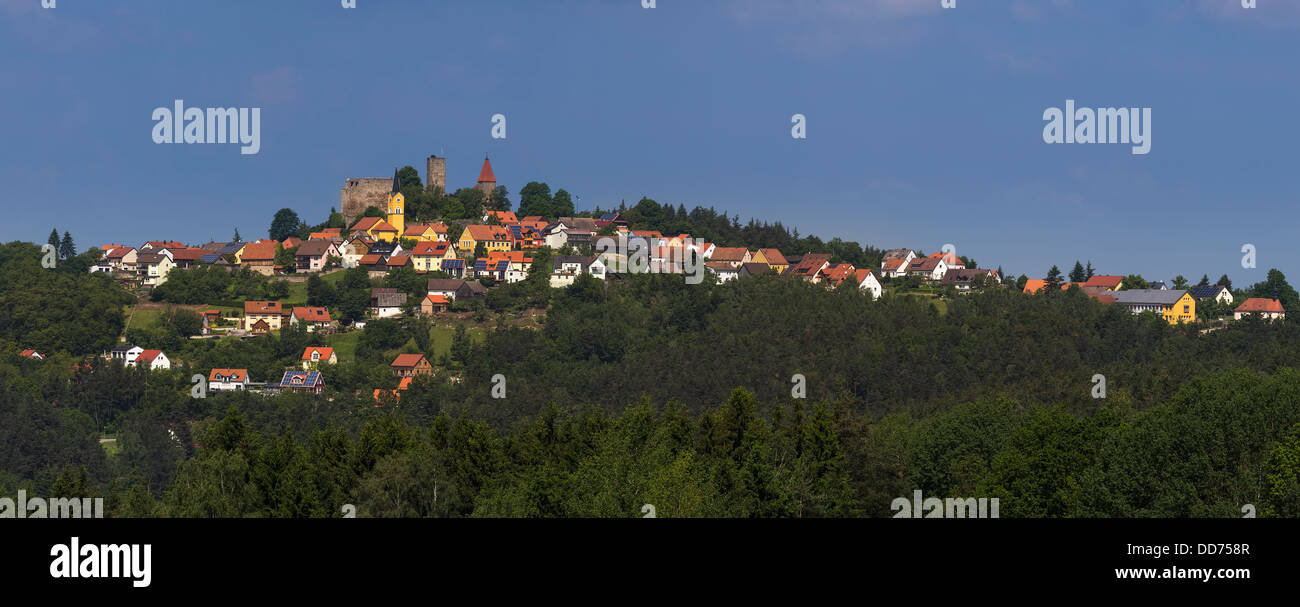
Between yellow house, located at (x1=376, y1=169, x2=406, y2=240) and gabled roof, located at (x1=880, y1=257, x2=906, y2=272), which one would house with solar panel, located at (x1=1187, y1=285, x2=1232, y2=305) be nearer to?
gabled roof, located at (x1=880, y1=257, x2=906, y2=272)

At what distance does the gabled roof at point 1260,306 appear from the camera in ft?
500

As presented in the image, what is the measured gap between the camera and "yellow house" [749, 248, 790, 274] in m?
185

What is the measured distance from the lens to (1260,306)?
502ft

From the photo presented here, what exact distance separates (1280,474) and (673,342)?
115m

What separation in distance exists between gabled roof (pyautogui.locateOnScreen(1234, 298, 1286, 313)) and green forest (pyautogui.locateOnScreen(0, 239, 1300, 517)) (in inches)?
364

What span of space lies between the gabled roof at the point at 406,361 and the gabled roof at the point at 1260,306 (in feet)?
297

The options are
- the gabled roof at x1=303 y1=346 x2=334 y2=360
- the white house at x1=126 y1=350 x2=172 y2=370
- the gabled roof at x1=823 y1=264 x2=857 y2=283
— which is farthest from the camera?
the gabled roof at x1=823 y1=264 x2=857 y2=283

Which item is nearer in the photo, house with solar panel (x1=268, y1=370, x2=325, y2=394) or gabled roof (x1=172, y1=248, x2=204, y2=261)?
house with solar panel (x1=268, y1=370, x2=325, y2=394)

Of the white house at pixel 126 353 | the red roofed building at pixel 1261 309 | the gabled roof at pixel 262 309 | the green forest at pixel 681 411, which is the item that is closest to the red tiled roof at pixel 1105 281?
the red roofed building at pixel 1261 309

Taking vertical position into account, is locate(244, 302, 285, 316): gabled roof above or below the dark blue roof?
above

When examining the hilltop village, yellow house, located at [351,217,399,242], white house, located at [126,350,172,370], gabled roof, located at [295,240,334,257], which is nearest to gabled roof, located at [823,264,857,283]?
the hilltop village

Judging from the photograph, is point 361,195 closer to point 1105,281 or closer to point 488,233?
point 488,233

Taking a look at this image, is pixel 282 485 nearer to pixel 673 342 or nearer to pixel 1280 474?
→ pixel 1280 474

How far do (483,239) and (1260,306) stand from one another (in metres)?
92.6
